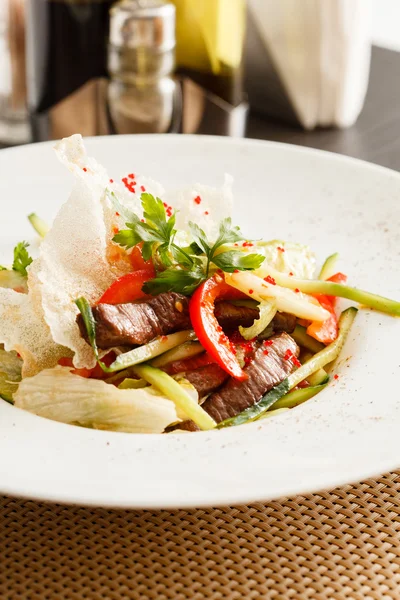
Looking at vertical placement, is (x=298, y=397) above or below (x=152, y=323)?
below

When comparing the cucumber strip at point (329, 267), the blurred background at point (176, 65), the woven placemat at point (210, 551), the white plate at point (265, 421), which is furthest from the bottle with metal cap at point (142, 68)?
the woven placemat at point (210, 551)

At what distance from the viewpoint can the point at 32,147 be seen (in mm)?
3707

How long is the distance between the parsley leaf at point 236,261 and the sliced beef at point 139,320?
0.16m

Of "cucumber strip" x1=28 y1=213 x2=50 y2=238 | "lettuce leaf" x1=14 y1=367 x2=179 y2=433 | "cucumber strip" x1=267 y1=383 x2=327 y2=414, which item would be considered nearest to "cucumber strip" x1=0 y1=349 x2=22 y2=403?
"lettuce leaf" x1=14 y1=367 x2=179 y2=433

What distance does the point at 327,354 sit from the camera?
2768 millimetres

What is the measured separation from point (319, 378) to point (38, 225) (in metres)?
1.30

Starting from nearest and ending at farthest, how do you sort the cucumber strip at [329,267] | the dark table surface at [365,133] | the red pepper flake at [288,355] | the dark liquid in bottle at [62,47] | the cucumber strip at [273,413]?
the cucumber strip at [273,413] < the red pepper flake at [288,355] < the cucumber strip at [329,267] < the dark liquid in bottle at [62,47] < the dark table surface at [365,133]

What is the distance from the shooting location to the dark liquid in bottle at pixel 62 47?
166 inches

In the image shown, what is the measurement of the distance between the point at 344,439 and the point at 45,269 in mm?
1029

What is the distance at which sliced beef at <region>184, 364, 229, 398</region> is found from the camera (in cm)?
260

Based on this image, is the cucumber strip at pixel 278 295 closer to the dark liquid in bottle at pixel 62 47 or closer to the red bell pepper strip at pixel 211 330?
the red bell pepper strip at pixel 211 330

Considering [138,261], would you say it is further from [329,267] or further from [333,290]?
[329,267]

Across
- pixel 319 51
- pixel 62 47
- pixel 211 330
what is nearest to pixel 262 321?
pixel 211 330

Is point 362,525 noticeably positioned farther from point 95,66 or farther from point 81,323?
point 95,66
